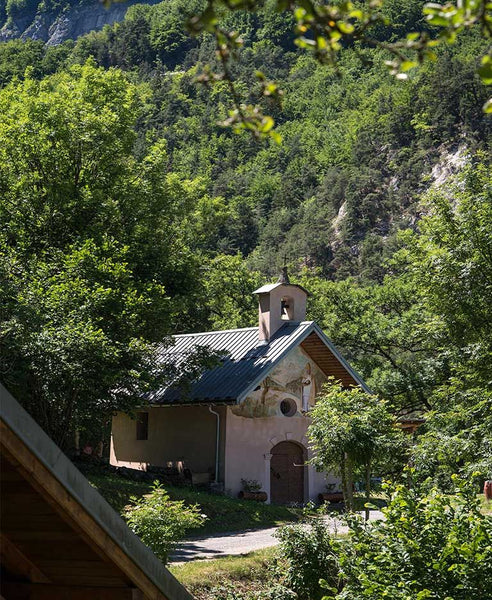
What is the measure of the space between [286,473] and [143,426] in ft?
18.6

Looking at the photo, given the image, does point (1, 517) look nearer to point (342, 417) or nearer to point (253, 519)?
point (342, 417)

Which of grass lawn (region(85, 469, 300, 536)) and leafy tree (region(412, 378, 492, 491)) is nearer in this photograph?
leafy tree (region(412, 378, 492, 491))

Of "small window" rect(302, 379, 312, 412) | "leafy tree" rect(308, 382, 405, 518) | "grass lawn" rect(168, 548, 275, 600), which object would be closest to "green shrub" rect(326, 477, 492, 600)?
"grass lawn" rect(168, 548, 275, 600)

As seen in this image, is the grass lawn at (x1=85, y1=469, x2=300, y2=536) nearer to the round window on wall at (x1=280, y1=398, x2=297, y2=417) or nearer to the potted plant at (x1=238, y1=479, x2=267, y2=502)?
the potted plant at (x1=238, y1=479, x2=267, y2=502)

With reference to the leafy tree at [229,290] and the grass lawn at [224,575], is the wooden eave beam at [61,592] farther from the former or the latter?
the leafy tree at [229,290]

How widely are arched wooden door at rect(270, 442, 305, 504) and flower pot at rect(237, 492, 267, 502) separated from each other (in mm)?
1133

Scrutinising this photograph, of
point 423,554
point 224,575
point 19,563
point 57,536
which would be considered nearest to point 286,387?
point 224,575

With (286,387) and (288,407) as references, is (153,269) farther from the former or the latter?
(288,407)

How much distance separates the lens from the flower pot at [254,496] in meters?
28.5

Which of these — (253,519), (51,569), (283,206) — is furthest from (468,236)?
(283,206)

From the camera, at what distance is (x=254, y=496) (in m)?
28.6

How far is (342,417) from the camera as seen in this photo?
65.2ft

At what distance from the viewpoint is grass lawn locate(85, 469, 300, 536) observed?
76.3 feet

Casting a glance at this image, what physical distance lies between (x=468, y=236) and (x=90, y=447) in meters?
18.8
